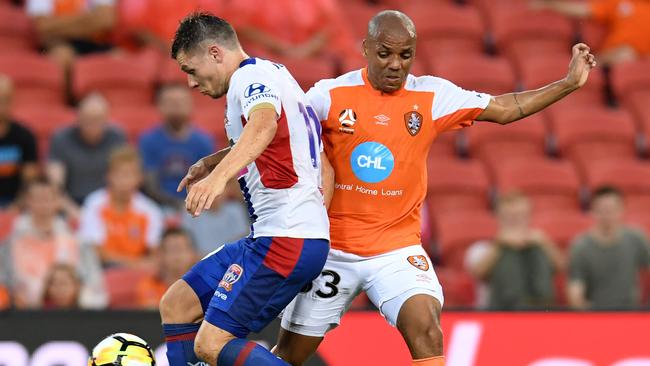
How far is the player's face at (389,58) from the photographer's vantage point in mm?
5898

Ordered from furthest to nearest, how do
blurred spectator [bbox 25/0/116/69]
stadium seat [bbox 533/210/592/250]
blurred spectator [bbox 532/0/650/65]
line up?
blurred spectator [bbox 532/0/650/65] → blurred spectator [bbox 25/0/116/69] → stadium seat [bbox 533/210/592/250]

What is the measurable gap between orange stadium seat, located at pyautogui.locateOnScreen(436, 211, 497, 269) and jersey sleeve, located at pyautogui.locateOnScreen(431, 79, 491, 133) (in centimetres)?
405

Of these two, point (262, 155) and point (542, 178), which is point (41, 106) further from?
point (262, 155)

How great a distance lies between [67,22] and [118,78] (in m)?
0.69

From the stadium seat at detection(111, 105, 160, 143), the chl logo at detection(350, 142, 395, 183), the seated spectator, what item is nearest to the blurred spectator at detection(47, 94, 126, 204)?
the stadium seat at detection(111, 105, 160, 143)

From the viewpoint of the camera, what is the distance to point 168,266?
8891 mm

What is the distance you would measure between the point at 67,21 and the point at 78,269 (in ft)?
9.17

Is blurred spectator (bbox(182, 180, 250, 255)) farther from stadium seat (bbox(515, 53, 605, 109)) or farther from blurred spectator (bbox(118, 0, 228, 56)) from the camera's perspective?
stadium seat (bbox(515, 53, 605, 109))

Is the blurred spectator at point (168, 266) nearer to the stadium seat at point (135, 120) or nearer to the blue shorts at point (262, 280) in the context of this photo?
the stadium seat at point (135, 120)

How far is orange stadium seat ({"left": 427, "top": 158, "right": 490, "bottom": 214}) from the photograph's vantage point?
10656 mm

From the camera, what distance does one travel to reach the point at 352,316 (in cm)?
792

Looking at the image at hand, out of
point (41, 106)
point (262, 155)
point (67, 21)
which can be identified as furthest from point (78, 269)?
point (262, 155)

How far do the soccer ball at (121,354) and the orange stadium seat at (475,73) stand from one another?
5.83 meters

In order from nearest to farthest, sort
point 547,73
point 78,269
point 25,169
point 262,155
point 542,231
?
point 262,155
point 78,269
point 25,169
point 542,231
point 547,73
